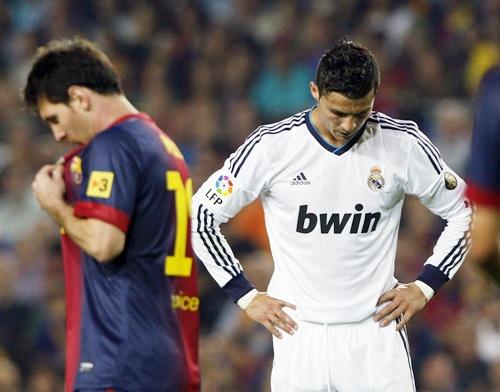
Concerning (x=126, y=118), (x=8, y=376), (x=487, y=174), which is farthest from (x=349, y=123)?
(x=8, y=376)

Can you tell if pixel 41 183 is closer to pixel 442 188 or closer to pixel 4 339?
pixel 442 188

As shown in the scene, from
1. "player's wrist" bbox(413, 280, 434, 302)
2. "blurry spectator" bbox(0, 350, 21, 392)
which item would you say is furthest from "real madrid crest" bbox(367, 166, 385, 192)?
"blurry spectator" bbox(0, 350, 21, 392)

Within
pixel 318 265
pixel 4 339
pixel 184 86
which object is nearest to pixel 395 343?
pixel 318 265

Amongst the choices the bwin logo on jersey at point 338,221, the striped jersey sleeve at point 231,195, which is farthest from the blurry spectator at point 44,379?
the bwin logo on jersey at point 338,221

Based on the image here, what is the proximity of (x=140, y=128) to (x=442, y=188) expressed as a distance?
1311 mm

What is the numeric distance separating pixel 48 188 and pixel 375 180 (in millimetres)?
1329

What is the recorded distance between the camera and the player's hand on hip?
4.62 m

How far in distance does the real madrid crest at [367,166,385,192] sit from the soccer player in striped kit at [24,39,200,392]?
793mm

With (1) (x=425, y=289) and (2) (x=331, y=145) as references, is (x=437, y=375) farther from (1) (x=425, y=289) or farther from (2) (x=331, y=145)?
(2) (x=331, y=145)

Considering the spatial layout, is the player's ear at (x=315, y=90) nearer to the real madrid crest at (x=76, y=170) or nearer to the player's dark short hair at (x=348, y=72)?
the player's dark short hair at (x=348, y=72)

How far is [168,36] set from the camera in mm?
11148

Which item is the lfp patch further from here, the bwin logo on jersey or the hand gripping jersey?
the hand gripping jersey

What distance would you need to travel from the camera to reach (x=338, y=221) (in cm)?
455

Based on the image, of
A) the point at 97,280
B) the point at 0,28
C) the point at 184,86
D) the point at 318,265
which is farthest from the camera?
the point at 0,28
